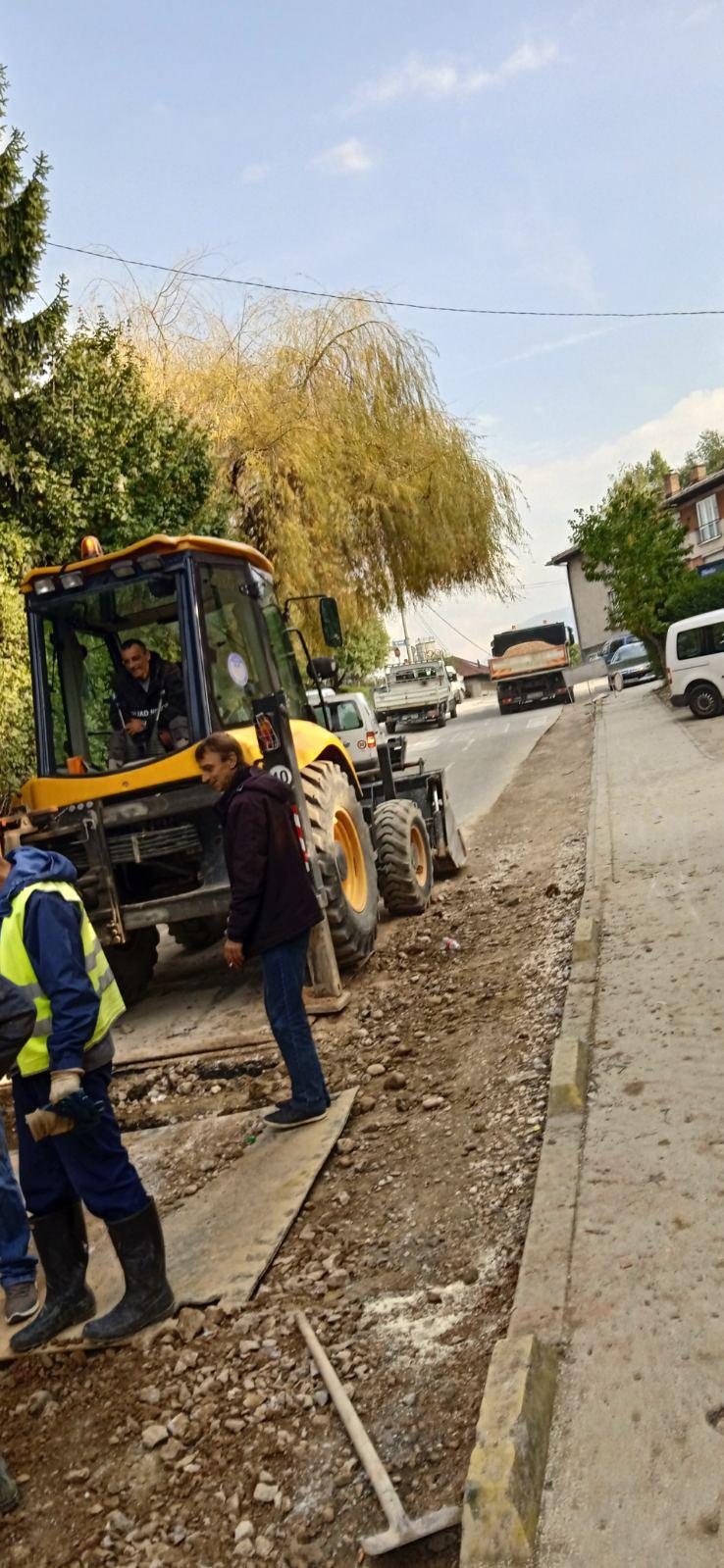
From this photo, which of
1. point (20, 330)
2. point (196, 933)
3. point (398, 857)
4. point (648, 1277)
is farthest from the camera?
point (20, 330)

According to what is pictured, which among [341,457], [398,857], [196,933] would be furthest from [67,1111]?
[341,457]

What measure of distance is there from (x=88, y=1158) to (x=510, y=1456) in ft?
5.55

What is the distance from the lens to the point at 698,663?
1947cm

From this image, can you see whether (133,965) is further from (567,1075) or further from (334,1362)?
(334,1362)

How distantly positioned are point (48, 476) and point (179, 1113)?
358 inches

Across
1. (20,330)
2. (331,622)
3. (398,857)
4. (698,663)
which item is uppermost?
(20,330)

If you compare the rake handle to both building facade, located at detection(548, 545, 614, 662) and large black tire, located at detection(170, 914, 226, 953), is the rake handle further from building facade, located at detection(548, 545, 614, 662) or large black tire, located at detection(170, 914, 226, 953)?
building facade, located at detection(548, 545, 614, 662)

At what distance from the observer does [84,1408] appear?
11.5ft

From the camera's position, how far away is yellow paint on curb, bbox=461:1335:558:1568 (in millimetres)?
2426

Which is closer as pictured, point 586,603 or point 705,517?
point 705,517

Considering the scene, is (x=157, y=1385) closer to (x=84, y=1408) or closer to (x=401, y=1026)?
(x=84, y=1408)

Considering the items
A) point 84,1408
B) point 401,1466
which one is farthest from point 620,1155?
point 84,1408

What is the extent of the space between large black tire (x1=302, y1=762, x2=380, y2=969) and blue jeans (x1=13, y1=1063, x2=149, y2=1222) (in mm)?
3138

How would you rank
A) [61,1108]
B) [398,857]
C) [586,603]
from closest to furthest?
[61,1108] → [398,857] → [586,603]
